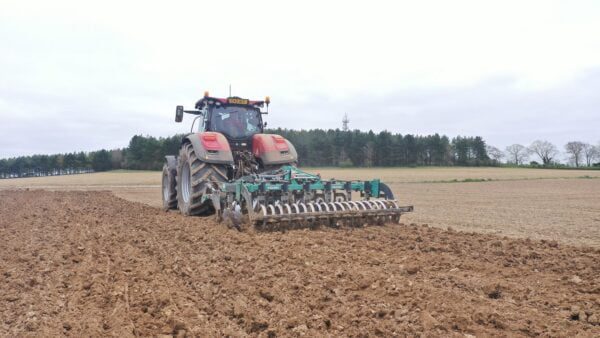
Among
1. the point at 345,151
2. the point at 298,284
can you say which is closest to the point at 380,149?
the point at 345,151

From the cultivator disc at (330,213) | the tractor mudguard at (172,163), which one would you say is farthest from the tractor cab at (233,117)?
the cultivator disc at (330,213)

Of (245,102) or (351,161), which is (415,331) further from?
(351,161)

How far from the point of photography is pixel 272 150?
8906mm

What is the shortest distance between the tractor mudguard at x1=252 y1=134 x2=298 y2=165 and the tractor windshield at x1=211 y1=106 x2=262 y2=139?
39 centimetres

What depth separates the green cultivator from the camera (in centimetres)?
685

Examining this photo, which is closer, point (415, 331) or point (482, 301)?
point (415, 331)

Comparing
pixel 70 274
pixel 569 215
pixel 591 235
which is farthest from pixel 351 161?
pixel 70 274

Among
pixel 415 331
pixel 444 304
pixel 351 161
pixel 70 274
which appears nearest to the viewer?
pixel 415 331

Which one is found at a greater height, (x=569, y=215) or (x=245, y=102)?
(x=245, y=102)

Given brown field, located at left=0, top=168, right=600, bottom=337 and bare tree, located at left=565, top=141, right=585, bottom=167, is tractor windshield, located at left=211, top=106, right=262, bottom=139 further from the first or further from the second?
bare tree, located at left=565, top=141, right=585, bottom=167

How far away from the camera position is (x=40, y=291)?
3.82m

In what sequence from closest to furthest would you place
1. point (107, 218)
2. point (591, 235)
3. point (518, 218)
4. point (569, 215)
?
point (591, 235)
point (107, 218)
point (518, 218)
point (569, 215)

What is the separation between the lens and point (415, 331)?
2.79 metres

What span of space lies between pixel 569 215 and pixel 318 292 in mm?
9862
